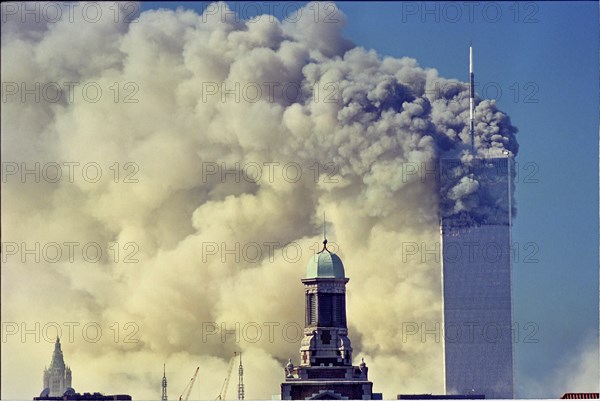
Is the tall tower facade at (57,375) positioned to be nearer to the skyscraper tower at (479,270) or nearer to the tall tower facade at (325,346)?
the tall tower facade at (325,346)

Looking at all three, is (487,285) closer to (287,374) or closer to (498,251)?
(498,251)

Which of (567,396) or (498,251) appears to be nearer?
(567,396)

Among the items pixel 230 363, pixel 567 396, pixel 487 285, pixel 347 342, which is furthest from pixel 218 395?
pixel 567 396

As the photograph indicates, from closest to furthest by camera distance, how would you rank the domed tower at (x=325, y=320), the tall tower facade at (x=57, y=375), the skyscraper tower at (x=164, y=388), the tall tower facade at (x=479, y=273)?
the domed tower at (x=325, y=320) < the tall tower facade at (x=57, y=375) < the skyscraper tower at (x=164, y=388) < the tall tower facade at (x=479, y=273)

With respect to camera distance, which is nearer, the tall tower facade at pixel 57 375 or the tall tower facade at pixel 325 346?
the tall tower facade at pixel 325 346

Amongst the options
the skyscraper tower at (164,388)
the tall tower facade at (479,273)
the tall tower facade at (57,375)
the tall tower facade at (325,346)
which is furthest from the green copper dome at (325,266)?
the tall tower facade at (57,375)

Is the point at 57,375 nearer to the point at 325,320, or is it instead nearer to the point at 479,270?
the point at 325,320

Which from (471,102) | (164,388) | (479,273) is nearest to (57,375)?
(164,388)
